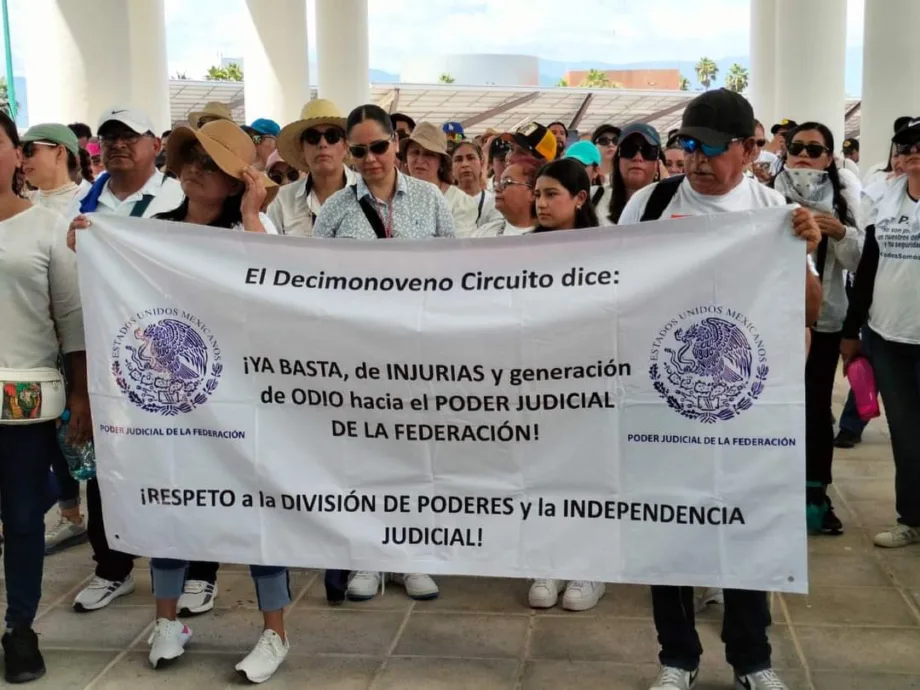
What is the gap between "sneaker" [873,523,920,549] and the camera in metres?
5.45

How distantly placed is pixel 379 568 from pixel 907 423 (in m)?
2.97

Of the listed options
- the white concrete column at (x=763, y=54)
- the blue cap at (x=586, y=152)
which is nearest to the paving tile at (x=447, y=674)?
the blue cap at (x=586, y=152)

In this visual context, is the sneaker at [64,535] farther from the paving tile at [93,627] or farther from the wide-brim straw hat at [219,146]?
the wide-brim straw hat at [219,146]

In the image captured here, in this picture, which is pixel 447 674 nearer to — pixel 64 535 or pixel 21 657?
pixel 21 657

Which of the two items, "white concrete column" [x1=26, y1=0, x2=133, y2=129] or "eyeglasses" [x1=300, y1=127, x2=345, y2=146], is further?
"white concrete column" [x1=26, y1=0, x2=133, y2=129]

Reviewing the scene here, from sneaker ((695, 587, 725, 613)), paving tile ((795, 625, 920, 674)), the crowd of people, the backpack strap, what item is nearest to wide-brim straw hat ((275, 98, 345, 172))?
the crowd of people

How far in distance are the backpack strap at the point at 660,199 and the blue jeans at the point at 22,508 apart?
2.35 m

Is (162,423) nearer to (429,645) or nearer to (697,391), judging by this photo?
(429,645)

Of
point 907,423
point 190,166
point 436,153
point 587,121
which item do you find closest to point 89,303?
point 190,166

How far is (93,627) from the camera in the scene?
4.59 meters

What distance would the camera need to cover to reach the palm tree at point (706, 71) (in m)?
125

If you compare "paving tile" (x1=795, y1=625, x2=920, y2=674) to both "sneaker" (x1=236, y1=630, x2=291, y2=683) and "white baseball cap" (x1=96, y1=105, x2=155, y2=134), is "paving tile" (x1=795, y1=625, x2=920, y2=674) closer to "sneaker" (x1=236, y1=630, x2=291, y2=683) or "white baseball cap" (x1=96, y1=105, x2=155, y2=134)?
"sneaker" (x1=236, y1=630, x2=291, y2=683)

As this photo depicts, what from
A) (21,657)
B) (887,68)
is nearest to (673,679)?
(21,657)

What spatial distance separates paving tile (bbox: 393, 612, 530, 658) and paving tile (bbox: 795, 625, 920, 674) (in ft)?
3.66
